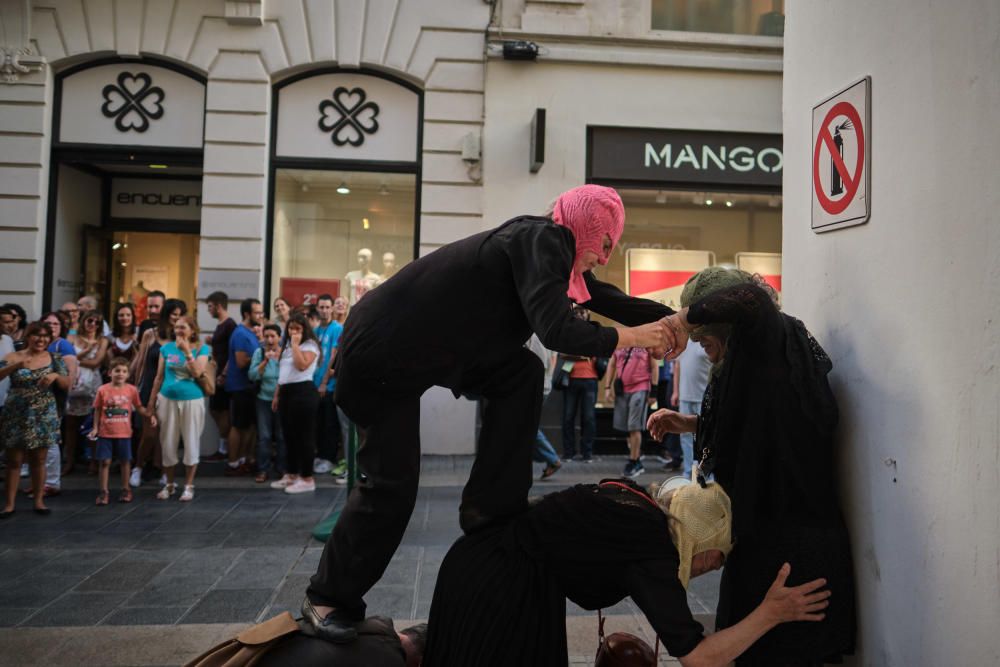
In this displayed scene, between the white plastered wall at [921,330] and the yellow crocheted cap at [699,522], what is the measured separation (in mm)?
406

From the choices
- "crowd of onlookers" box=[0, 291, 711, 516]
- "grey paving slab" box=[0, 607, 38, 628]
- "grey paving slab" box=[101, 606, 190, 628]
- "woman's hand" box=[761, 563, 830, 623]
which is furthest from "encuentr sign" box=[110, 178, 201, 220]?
"woman's hand" box=[761, 563, 830, 623]

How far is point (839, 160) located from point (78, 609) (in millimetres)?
3986

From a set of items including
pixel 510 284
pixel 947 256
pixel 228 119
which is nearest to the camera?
pixel 947 256

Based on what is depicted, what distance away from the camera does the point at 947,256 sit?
71.8 inches

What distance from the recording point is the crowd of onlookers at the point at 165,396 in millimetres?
6008

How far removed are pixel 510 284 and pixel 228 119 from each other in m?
7.31

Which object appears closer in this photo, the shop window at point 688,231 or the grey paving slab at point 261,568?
the grey paving slab at point 261,568

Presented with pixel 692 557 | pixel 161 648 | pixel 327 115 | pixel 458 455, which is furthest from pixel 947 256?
pixel 327 115

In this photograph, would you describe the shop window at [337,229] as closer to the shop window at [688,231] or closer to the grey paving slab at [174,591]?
the shop window at [688,231]

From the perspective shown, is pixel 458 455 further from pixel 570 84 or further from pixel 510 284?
pixel 510 284

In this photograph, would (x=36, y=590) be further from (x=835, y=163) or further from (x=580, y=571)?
(x=835, y=163)

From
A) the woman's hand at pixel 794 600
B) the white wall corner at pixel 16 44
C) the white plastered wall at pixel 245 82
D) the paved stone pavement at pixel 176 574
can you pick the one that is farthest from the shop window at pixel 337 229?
the woman's hand at pixel 794 600

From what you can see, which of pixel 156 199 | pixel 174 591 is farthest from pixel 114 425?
pixel 156 199

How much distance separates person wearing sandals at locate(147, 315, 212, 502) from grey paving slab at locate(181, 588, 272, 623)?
9.03 feet
